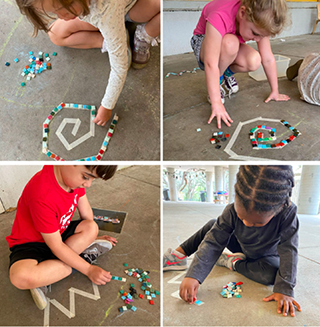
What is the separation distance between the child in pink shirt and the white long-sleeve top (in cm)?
56

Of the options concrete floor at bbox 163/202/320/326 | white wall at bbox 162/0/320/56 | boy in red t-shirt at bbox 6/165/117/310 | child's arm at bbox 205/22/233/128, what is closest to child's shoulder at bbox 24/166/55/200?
boy in red t-shirt at bbox 6/165/117/310

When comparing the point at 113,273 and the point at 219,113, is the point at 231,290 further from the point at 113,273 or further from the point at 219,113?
the point at 219,113

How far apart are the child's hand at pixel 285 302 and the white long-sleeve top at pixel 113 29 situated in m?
1.42

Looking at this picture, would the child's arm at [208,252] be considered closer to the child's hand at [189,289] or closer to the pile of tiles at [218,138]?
the child's hand at [189,289]

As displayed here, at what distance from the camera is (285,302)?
4.09 ft

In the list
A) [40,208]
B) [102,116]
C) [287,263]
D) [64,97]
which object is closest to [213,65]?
[102,116]

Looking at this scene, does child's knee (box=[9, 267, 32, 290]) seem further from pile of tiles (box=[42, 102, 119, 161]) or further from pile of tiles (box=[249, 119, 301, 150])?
pile of tiles (box=[249, 119, 301, 150])

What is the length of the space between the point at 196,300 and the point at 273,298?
355mm

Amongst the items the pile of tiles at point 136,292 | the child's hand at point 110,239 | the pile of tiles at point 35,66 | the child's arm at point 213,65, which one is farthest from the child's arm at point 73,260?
the pile of tiles at point 35,66

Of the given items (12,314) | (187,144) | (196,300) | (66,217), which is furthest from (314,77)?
(12,314)

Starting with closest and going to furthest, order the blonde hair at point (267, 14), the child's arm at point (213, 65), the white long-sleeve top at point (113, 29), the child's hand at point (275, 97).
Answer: the white long-sleeve top at point (113, 29) → the blonde hair at point (267, 14) → the child's arm at point (213, 65) → the child's hand at point (275, 97)

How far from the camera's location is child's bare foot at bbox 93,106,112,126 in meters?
1.85

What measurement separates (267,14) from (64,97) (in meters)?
1.42

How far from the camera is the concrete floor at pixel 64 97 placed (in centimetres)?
187
